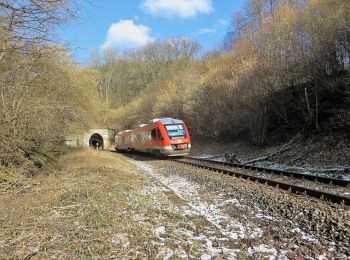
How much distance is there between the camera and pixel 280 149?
1970cm

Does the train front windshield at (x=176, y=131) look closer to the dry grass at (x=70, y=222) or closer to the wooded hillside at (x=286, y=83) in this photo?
the wooded hillside at (x=286, y=83)

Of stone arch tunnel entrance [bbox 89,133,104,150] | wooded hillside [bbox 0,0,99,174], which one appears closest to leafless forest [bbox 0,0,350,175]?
wooded hillside [bbox 0,0,99,174]

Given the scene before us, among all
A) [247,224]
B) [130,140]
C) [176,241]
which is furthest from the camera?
[130,140]

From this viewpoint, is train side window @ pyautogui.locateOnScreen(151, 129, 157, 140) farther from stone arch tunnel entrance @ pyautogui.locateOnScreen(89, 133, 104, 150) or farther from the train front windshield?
stone arch tunnel entrance @ pyautogui.locateOnScreen(89, 133, 104, 150)

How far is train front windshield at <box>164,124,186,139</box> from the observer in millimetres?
22750

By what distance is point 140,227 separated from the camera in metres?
6.15

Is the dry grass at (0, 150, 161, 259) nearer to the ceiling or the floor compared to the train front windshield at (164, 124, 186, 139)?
nearer to the floor

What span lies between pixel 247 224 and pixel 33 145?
1088 centimetres

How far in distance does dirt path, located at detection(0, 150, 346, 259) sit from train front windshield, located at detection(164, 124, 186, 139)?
13.1m

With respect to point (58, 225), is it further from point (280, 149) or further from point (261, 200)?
point (280, 149)

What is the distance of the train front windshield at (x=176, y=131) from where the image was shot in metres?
22.8

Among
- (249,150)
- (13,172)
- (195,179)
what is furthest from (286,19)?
(13,172)

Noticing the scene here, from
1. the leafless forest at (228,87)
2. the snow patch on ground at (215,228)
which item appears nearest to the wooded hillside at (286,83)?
the leafless forest at (228,87)

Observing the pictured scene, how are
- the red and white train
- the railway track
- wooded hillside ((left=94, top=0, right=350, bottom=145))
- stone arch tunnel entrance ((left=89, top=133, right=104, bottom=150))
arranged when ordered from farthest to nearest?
stone arch tunnel entrance ((left=89, top=133, right=104, bottom=150))
the red and white train
wooded hillside ((left=94, top=0, right=350, bottom=145))
the railway track
